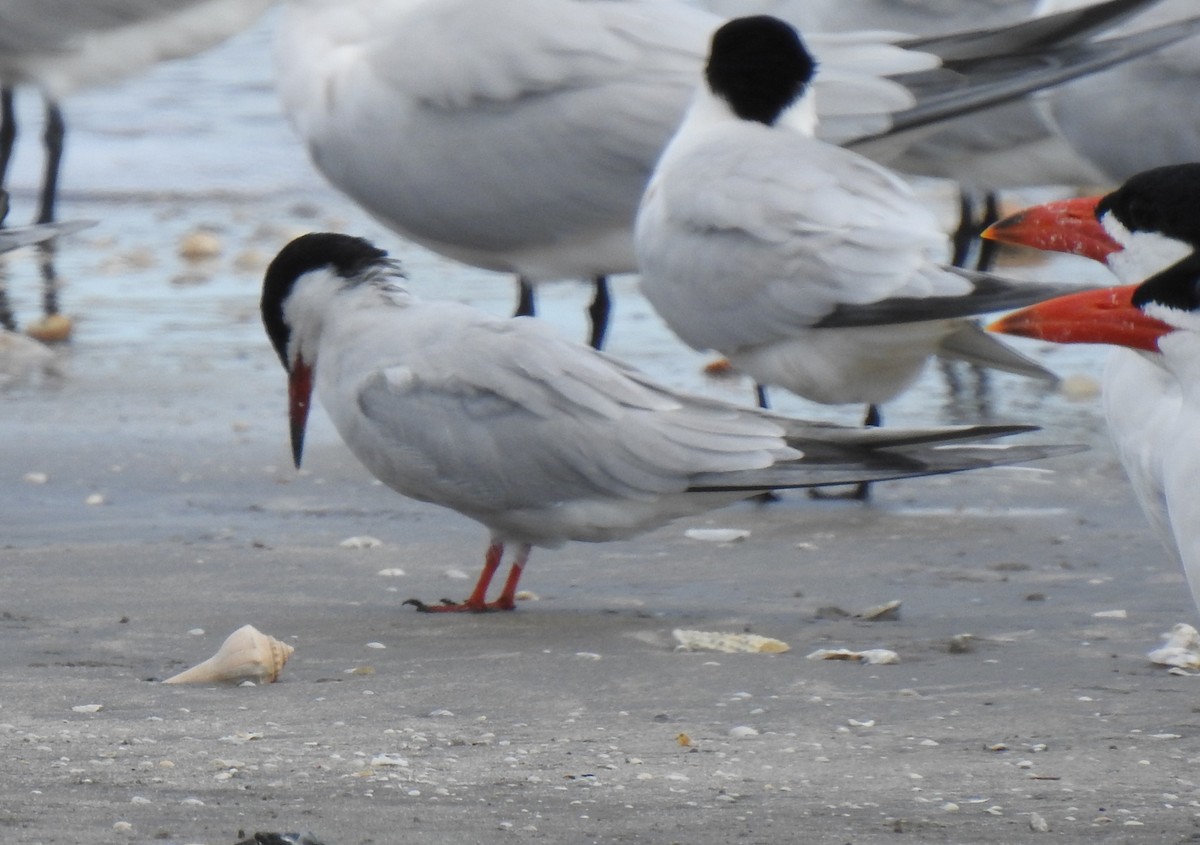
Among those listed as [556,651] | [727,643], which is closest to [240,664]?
[556,651]

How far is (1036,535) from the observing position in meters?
4.38

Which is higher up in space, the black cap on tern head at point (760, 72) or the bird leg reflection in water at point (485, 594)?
the black cap on tern head at point (760, 72)

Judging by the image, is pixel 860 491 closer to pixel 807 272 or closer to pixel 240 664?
pixel 807 272

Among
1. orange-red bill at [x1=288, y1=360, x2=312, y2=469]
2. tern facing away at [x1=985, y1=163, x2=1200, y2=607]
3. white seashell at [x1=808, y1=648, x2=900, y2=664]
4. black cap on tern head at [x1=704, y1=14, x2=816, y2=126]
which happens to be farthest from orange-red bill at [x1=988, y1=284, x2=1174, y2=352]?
black cap on tern head at [x1=704, y1=14, x2=816, y2=126]

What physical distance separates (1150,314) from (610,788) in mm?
909

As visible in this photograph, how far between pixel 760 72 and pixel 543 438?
1.53 metres

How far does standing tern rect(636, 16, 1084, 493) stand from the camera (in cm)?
453

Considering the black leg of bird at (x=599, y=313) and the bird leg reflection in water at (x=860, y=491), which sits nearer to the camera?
the bird leg reflection in water at (x=860, y=491)

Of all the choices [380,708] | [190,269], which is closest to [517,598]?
[380,708]

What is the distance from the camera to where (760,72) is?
16.8ft

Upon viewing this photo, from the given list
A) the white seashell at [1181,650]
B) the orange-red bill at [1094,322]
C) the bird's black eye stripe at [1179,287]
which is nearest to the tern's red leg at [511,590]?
the white seashell at [1181,650]

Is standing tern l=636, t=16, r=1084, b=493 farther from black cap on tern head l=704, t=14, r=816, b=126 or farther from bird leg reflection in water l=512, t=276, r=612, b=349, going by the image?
bird leg reflection in water l=512, t=276, r=612, b=349

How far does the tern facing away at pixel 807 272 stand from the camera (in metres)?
4.53

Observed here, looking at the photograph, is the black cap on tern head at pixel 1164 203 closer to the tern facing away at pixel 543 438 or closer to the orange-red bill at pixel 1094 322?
the orange-red bill at pixel 1094 322
